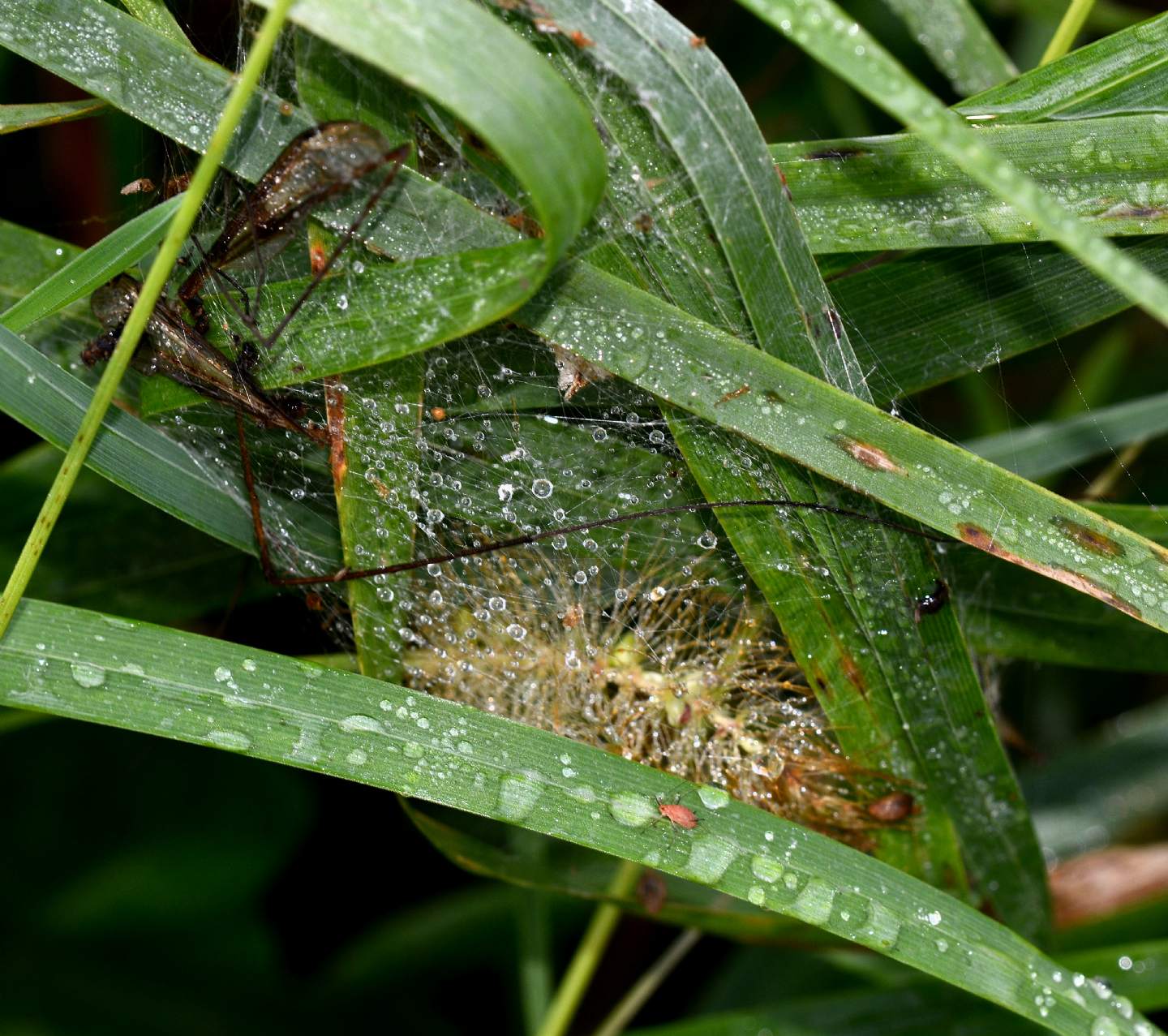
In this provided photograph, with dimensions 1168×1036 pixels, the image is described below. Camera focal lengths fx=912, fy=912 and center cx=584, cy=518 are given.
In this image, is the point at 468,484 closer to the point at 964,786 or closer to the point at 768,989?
the point at 964,786

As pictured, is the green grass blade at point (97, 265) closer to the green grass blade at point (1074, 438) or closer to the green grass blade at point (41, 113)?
the green grass blade at point (41, 113)

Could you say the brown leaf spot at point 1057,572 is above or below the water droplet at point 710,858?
above

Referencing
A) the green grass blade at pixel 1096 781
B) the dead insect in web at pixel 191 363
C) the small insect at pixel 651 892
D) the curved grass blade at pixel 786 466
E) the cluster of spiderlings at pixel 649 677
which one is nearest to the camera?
the curved grass blade at pixel 786 466

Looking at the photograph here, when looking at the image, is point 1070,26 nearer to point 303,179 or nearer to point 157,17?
point 303,179

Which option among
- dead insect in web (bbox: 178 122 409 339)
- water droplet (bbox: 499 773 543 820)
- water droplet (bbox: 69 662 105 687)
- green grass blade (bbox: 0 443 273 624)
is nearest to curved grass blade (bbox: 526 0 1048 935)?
dead insect in web (bbox: 178 122 409 339)

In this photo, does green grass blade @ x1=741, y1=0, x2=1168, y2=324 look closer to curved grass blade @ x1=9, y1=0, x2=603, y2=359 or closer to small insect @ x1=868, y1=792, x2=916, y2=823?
curved grass blade @ x1=9, y1=0, x2=603, y2=359

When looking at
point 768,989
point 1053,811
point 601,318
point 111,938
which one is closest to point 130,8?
point 601,318

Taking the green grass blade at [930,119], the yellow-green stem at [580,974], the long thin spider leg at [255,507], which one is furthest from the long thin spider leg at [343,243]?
the yellow-green stem at [580,974]
